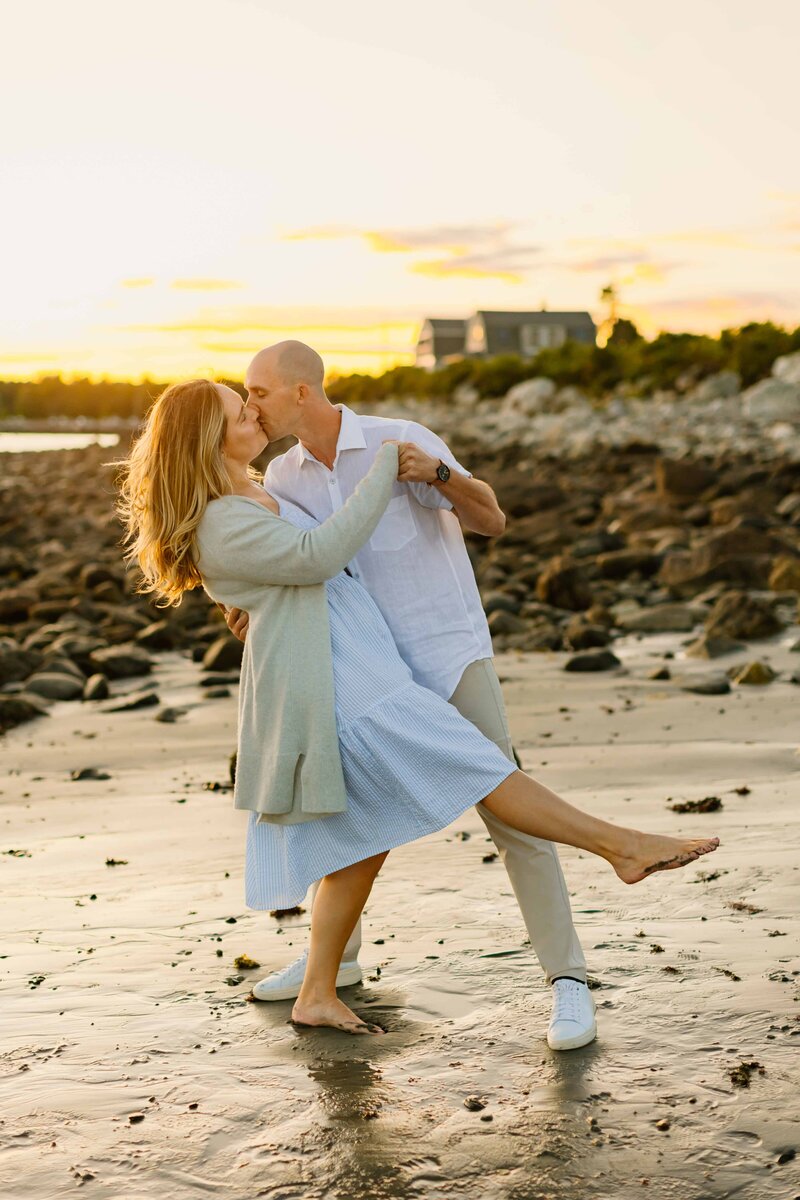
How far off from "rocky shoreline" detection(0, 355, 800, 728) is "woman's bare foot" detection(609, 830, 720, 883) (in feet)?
6.50

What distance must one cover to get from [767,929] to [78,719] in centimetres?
566

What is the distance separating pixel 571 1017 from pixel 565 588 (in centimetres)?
901

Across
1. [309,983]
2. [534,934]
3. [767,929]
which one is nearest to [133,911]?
[309,983]

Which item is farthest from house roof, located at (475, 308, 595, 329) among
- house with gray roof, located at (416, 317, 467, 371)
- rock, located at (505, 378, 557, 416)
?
rock, located at (505, 378, 557, 416)

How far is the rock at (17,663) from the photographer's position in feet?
34.4

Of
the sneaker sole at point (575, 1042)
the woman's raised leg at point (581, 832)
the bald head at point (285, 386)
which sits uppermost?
the bald head at point (285, 386)

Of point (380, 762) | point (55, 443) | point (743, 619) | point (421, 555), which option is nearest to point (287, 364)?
point (421, 555)

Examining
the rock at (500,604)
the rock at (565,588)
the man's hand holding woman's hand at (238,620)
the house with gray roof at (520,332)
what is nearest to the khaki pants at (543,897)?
the man's hand holding woman's hand at (238,620)

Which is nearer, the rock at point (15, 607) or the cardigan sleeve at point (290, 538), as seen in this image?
the cardigan sleeve at point (290, 538)

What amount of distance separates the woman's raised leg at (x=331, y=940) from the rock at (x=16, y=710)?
5.25 metres

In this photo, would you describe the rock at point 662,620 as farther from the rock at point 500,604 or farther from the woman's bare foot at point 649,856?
the woman's bare foot at point 649,856

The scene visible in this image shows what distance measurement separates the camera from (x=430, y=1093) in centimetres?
348

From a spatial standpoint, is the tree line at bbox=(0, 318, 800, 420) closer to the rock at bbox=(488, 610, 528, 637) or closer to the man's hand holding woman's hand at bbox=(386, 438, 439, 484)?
the rock at bbox=(488, 610, 528, 637)

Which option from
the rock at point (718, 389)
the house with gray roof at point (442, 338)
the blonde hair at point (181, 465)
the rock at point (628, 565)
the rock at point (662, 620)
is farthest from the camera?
the house with gray roof at point (442, 338)
